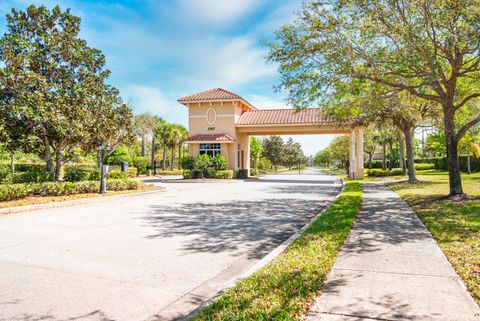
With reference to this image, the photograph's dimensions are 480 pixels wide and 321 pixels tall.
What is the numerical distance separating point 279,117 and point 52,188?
2252cm

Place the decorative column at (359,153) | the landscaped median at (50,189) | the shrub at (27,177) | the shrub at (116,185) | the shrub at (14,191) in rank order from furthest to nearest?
the decorative column at (359,153), the shrub at (116,185), the shrub at (27,177), the landscaped median at (50,189), the shrub at (14,191)

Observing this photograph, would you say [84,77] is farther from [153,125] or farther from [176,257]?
[153,125]

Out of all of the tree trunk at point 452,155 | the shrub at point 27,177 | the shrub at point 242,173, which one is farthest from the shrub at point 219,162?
the tree trunk at point 452,155

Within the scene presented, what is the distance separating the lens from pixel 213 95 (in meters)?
33.9

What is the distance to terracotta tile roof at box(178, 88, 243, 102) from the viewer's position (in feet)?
108

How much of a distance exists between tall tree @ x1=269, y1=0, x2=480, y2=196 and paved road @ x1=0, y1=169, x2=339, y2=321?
16.8 ft

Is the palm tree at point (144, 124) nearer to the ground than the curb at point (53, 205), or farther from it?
farther from it

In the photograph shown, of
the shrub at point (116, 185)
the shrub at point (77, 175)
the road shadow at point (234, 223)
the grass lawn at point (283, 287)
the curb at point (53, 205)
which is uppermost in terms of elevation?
the shrub at point (77, 175)

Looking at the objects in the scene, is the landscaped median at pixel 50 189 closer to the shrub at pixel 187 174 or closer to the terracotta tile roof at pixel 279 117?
the shrub at pixel 187 174

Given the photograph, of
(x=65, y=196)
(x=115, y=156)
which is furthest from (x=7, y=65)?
(x=115, y=156)

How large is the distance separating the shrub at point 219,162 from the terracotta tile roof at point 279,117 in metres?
4.35

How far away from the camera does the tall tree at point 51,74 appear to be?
14625 millimetres

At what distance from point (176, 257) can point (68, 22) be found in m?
15.2

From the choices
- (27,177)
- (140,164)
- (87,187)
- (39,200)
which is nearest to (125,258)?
(39,200)
